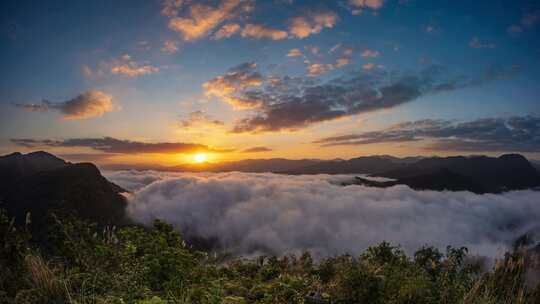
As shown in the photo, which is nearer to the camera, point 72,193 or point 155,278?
point 155,278

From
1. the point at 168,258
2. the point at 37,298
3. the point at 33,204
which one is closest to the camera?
the point at 37,298

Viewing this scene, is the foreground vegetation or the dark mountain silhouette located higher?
the foreground vegetation

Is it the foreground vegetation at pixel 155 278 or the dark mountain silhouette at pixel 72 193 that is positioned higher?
the foreground vegetation at pixel 155 278

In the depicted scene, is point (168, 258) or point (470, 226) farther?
point (470, 226)

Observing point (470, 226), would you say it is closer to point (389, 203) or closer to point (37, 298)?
point (389, 203)

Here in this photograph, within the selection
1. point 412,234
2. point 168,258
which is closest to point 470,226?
point 412,234

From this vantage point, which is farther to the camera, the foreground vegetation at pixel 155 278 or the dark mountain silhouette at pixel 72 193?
the dark mountain silhouette at pixel 72 193

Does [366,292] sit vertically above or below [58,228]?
below

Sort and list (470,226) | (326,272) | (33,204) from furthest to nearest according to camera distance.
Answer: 1. (470,226)
2. (33,204)
3. (326,272)

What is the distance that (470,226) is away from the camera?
560 ft

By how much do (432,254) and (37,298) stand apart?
13.9 m

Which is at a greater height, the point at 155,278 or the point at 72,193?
the point at 155,278

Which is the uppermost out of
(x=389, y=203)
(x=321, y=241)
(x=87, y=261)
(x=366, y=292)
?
(x=87, y=261)

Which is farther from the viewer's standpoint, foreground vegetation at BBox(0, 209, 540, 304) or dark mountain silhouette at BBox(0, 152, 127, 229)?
dark mountain silhouette at BBox(0, 152, 127, 229)
